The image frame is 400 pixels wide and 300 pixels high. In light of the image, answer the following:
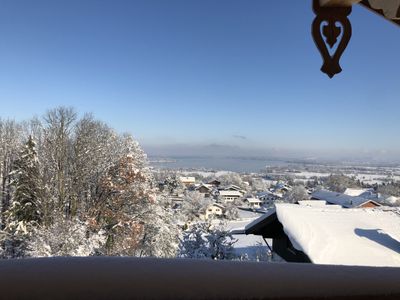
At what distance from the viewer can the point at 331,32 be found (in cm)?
125

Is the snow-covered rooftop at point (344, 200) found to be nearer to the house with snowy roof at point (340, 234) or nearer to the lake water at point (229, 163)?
the house with snowy roof at point (340, 234)

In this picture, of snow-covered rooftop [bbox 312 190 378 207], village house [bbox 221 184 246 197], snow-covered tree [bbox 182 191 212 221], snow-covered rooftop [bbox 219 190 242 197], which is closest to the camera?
snow-covered rooftop [bbox 312 190 378 207]

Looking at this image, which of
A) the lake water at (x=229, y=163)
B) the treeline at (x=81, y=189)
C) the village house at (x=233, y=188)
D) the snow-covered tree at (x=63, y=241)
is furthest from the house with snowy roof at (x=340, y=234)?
the village house at (x=233, y=188)

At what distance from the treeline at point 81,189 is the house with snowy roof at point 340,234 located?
5349 millimetres

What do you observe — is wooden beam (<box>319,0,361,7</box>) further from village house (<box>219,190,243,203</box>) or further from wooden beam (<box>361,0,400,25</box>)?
village house (<box>219,190,243,203</box>)

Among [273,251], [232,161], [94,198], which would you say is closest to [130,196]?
[94,198]

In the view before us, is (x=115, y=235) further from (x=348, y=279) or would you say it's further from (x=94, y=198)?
(x=348, y=279)

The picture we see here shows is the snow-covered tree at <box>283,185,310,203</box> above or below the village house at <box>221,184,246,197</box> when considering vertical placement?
above

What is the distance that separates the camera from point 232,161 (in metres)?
36.2

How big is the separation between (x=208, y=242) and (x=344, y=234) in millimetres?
3643

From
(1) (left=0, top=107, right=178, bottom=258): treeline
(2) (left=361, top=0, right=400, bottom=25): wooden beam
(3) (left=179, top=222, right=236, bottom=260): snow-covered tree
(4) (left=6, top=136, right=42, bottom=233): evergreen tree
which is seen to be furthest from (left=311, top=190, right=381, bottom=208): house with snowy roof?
(2) (left=361, top=0, right=400, bottom=25): wooden beam

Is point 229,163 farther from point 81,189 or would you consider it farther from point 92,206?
point 81,189

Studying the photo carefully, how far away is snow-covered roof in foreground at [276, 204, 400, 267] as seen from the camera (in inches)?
207

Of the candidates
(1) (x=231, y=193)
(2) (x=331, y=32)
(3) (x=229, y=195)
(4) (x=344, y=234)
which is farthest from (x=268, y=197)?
(2) (x=331, y=32)
